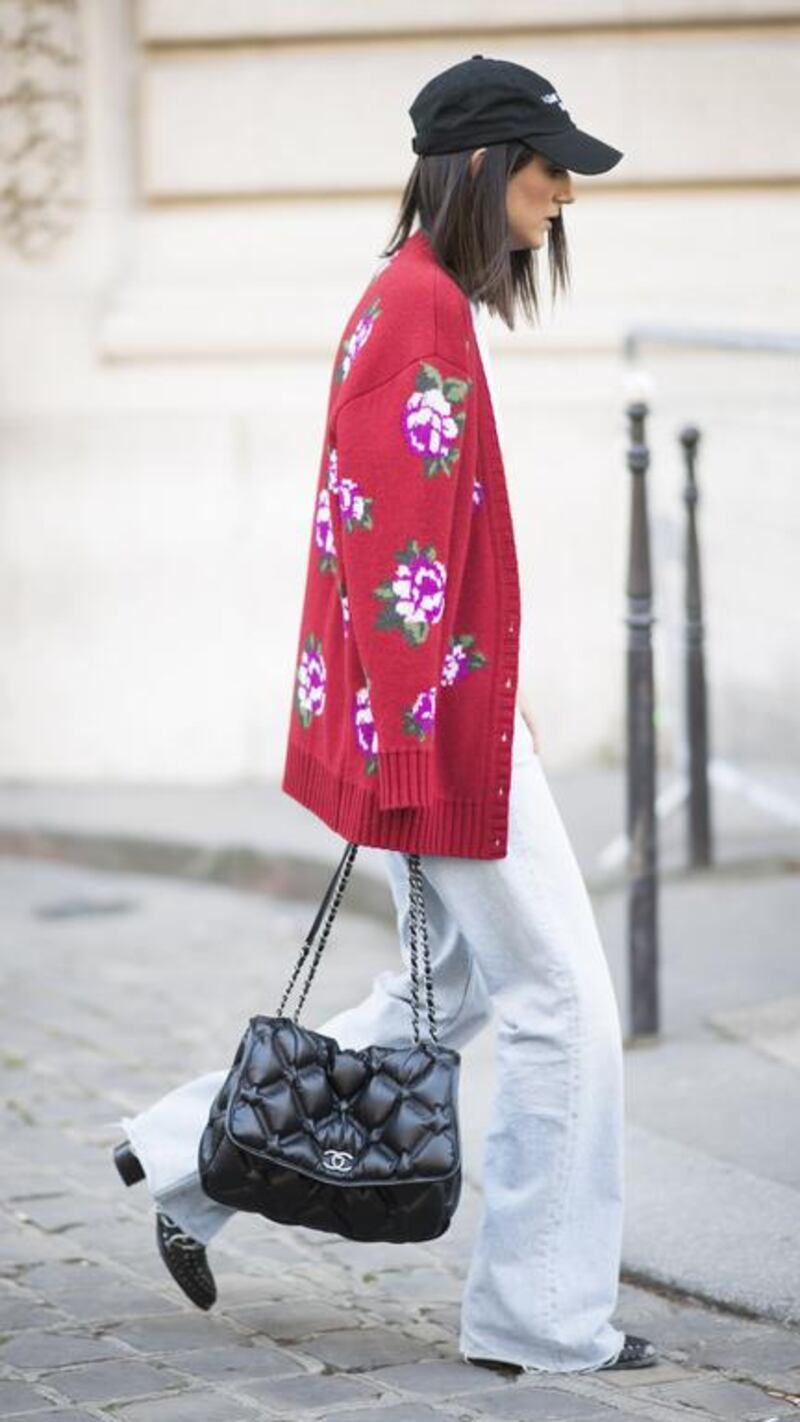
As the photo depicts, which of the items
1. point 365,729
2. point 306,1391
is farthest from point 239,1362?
point 365,729

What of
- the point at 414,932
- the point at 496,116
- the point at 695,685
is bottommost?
the point at 414,932

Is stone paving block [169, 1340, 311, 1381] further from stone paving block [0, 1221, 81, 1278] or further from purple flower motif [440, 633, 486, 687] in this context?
purple flower motif [440, 633, 486, 687]

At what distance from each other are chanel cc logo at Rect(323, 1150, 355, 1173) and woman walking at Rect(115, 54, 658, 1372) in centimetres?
27

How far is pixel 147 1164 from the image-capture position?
393 cm

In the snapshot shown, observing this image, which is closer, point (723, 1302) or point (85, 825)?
point (723, 1302)

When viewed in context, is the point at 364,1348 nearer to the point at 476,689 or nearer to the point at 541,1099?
the point at 541,1099

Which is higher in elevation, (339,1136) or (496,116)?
(496,116)

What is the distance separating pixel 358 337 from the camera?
11.9ft

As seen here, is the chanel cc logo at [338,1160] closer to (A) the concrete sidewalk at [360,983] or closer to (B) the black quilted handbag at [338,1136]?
(B) the black quilted handbag at [338,1136]

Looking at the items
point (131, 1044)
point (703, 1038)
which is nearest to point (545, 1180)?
point (703, 1038)

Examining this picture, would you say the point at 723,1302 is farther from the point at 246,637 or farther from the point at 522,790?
the point at 246,637

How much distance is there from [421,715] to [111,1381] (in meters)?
1.09

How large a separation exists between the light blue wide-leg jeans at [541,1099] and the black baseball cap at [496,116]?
0.81 meters

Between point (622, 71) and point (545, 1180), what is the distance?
20.7 ft
